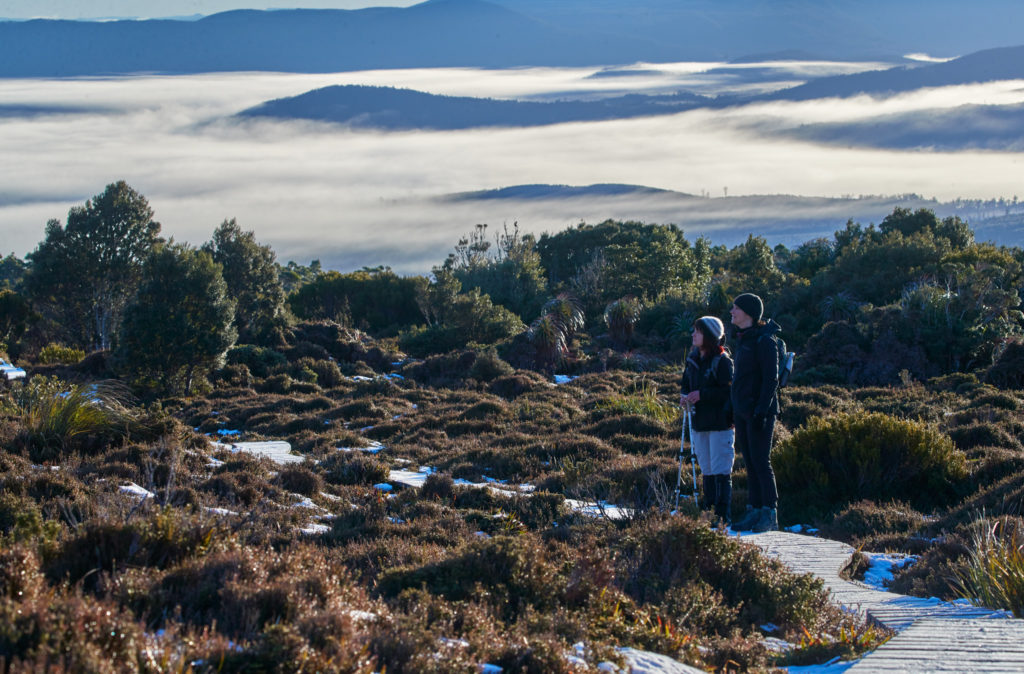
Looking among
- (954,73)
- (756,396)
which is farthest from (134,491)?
(954,73)

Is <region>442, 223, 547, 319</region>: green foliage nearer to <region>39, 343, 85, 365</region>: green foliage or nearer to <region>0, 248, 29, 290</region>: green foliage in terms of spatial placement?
<region>39, 343, 85, 365</region>: green foliage

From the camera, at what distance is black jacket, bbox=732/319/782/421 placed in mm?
6461

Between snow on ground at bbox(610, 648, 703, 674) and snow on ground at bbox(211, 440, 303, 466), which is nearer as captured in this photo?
snow on ground at bbox(610, 648, 703, 674)

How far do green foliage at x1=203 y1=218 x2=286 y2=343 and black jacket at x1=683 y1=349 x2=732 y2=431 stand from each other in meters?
23.5

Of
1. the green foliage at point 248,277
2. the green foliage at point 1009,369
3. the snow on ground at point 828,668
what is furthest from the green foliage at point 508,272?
the snow on ground at point 828,668

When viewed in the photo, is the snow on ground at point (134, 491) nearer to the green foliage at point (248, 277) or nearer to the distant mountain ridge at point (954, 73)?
the green foliage at point (248, 277)

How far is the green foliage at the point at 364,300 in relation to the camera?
3709 centimetres

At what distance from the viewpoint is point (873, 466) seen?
27.1 ft

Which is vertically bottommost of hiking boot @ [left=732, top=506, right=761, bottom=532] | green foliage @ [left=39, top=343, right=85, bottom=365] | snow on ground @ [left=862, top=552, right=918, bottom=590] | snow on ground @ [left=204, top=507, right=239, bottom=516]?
green foliage @ [left=39, top=343, right=85, bottom=365]

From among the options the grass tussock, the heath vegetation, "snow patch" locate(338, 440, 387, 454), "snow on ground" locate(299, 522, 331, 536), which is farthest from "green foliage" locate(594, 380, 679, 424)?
the grass tussock

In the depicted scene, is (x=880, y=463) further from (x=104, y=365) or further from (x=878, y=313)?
(x=104, y=365)

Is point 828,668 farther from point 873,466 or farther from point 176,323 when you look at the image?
point 176,323

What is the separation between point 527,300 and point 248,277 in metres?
12.4

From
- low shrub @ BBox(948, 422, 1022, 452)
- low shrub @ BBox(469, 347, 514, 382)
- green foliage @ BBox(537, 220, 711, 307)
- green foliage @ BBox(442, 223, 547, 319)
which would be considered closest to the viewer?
low shrub @ BBox(948, 422, 1022, 452)
